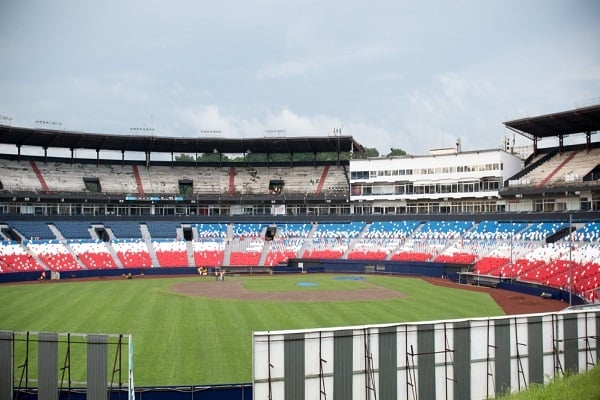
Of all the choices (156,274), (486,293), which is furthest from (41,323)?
(486,293)

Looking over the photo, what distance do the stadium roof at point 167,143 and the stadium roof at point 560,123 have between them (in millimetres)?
25145

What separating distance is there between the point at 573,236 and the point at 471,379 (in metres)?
42.1

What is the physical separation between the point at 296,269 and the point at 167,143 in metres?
→ 29.8

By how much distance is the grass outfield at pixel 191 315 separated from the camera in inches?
1021

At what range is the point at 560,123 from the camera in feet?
219

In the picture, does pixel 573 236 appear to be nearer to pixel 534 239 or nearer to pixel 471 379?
pixel 534 239

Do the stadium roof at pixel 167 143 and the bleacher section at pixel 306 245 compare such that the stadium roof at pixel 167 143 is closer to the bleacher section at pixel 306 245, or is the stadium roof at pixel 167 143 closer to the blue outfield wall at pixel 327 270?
the bleacher section at pixel 306 245

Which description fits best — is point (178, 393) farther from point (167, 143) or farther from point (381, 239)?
point (167, 143)

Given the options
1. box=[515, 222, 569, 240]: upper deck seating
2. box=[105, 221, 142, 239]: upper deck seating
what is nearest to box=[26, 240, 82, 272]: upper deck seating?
box=[105, 221, 142, 239]: upper deck seating

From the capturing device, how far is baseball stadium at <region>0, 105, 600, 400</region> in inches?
771

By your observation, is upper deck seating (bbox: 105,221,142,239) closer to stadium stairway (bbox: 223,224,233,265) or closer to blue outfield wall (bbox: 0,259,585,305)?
blue outfield wall (bbox: 0,259,585,305)

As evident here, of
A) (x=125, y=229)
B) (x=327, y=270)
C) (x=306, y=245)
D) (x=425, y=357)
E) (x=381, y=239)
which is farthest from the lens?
(x=125, y=229)

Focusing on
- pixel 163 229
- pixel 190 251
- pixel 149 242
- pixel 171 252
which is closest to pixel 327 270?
pixel 190 251

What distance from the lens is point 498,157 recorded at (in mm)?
73000
